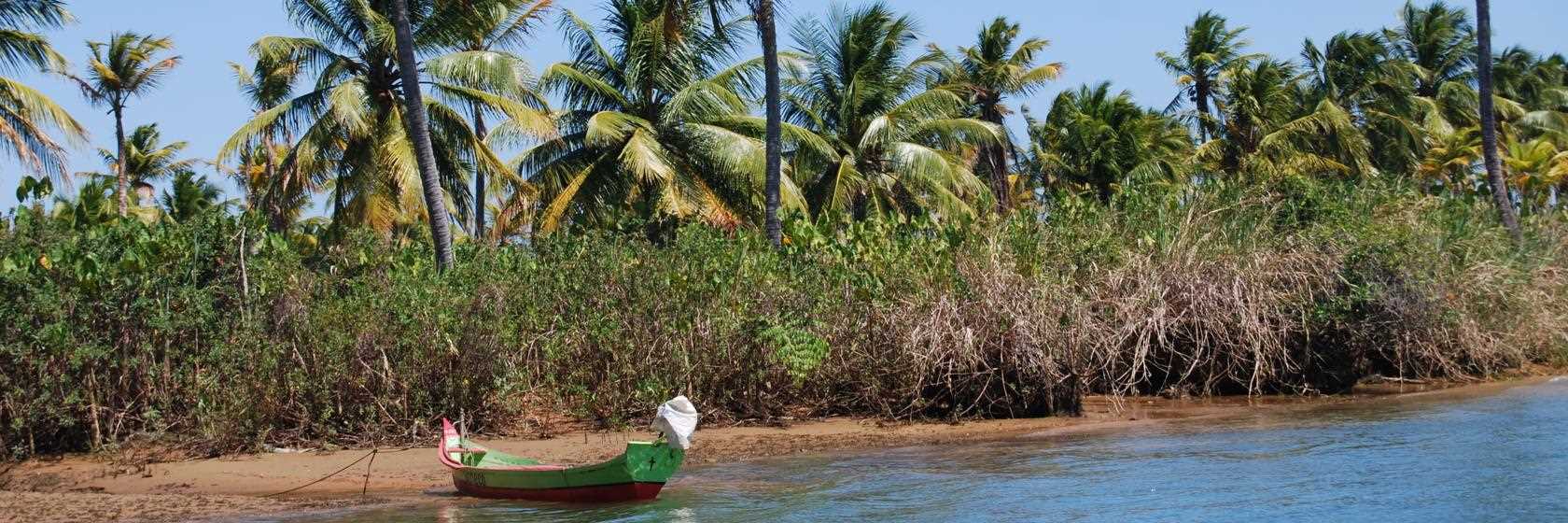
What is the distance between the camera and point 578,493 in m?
10.8

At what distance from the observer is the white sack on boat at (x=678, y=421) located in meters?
Answer: 10.1

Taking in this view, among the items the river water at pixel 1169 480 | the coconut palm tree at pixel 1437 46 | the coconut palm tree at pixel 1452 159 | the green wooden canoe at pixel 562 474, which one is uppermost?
the coconut palm tree at pixel 1437 46

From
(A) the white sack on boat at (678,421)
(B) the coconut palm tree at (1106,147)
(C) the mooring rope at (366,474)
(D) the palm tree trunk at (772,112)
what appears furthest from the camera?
(B) the coconut palm tree at (1106,147)

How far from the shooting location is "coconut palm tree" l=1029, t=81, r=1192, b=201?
29.6 m

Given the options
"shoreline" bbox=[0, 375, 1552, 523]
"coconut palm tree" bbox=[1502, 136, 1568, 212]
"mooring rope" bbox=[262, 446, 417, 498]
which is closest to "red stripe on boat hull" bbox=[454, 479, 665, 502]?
"shoreline" bbox=[0, 375, 1552, 523]

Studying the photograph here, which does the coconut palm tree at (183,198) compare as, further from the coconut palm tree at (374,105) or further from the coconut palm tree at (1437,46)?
the coconut palm tree at (1437,46)

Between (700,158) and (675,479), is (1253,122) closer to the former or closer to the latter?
(700,158)

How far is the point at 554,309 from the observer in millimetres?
14703

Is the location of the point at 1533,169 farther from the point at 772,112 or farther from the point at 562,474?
the point at 562,474

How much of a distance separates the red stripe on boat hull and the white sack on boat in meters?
0.70

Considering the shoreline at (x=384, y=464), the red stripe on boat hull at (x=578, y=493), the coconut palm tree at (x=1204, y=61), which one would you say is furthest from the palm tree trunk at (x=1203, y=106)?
the red stripe on boat hull at (x=578, y=493)

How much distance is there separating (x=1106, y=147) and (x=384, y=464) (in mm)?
20605

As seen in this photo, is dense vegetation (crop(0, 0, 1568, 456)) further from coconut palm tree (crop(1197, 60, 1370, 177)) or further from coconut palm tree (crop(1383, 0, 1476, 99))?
coconut palm tree (crop(1383, 0, 1476, 99))

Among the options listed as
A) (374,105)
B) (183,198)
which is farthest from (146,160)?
(374,105)
